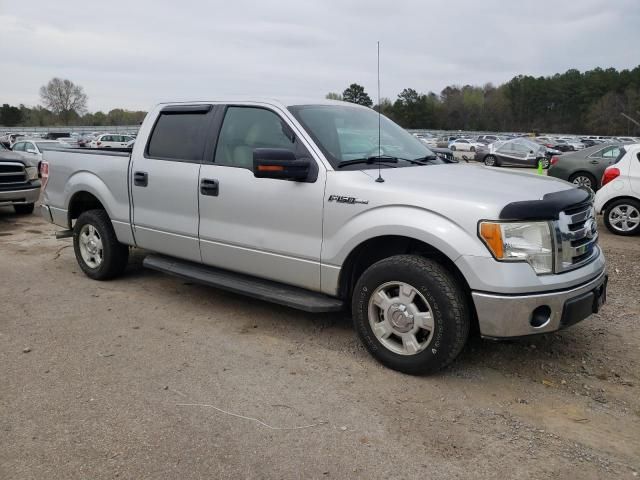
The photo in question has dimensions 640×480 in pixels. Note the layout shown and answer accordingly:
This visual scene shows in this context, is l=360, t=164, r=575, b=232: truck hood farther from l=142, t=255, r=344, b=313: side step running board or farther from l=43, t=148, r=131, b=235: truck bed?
l=43, t=148, r=131, b=235: truck bed

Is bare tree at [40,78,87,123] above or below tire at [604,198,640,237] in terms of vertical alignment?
above

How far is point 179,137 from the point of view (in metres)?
5.02

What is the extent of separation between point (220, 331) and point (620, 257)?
5485 mm

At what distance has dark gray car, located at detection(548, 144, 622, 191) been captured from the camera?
43.1ft

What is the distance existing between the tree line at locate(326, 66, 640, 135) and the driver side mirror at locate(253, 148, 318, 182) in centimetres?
9169

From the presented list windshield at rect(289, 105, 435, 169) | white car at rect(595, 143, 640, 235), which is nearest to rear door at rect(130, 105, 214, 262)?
windshield at rect(289, 105, 435, 169)

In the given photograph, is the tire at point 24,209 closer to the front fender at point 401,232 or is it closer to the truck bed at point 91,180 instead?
the truck bed at point 91,180

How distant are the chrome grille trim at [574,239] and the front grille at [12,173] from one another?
32.1 feet

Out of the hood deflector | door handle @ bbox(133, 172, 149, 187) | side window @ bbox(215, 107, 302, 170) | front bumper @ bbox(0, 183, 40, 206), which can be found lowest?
front bumper @ bbox(0, 183, 40, 206)

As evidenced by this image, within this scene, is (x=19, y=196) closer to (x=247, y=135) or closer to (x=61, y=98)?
(x=247, y=135)

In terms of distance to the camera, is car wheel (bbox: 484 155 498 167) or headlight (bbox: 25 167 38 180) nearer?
headlight (bbox: 25 167 38 180)

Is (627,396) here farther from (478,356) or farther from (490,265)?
(490,265)

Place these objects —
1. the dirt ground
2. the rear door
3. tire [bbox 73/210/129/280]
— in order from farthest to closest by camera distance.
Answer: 1. tire [bbox 73/210/129/280]
2. the rear door
3. the dirt ground

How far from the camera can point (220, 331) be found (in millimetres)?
4504
